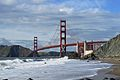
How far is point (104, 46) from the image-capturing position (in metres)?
104

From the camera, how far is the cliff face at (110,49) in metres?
99.4

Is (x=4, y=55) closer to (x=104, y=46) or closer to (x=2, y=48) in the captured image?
(x=2, y=48)

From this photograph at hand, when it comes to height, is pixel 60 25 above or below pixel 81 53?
above

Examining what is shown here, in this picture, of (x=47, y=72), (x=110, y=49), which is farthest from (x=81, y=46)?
(x=47, y=72)

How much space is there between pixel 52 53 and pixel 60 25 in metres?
33.4

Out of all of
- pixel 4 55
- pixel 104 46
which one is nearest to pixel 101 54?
pixel 104 46

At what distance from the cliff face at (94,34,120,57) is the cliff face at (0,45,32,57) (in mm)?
22218

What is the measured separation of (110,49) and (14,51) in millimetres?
33025

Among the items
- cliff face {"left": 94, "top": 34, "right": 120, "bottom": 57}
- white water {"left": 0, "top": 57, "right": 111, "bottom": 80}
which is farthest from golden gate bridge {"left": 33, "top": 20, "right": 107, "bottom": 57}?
white water {"left": 0, "top": 57, "right": 111, "bottom": 80}

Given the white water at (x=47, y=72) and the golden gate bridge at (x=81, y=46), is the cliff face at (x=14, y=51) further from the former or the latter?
the white water at (x=47, y=72)

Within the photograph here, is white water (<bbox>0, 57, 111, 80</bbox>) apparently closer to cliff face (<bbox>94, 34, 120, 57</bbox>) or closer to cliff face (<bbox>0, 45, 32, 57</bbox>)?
cliff face (<bbox>94, 34, 120, 57</bbox>)

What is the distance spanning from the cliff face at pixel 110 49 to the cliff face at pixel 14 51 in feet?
72.9

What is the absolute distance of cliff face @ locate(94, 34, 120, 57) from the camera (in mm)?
99375

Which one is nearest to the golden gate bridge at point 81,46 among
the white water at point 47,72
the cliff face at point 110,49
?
the cliff face at point 110,49
